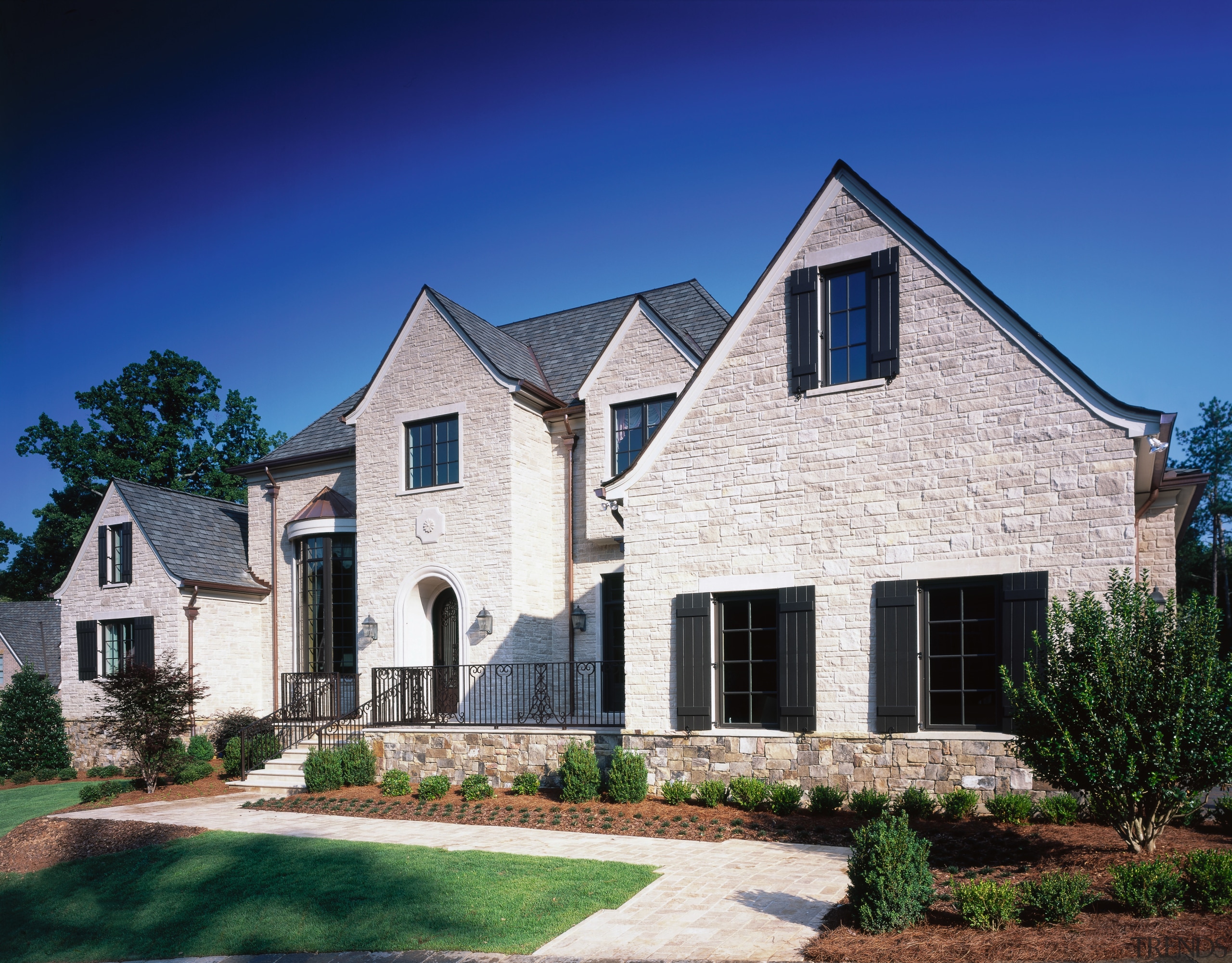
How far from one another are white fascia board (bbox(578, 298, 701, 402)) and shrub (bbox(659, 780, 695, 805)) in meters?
7.64

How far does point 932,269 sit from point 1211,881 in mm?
7594

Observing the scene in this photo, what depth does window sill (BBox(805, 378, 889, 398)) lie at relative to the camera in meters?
11.3

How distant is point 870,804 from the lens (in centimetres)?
1020

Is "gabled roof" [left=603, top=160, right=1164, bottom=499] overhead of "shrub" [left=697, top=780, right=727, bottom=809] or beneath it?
overhead

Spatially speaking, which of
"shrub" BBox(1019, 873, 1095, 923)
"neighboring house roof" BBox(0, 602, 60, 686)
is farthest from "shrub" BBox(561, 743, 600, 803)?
"neighboring house roof" BBox(0, 602, 60, 686)

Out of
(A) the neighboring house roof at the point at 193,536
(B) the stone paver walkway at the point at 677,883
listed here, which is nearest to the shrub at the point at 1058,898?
(B) the stone paver walkway at the point at 677,883

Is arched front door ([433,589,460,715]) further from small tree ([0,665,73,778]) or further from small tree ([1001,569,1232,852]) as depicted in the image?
small tree ([1001,569,1232,852])

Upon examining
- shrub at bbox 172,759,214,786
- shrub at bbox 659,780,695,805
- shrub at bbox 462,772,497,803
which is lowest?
shrub at bbox 172,759,214,786

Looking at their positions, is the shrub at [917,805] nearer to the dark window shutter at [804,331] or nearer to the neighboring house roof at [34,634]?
the dark window shutter at [804,331]

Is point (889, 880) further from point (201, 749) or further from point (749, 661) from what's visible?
point (201, 749)

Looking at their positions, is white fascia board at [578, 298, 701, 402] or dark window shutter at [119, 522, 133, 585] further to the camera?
dark window shutter at [119, 522, 133, 585]

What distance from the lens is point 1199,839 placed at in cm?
823

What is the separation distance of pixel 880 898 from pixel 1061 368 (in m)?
6.74

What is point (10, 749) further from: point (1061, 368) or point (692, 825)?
point (1061, 368)
